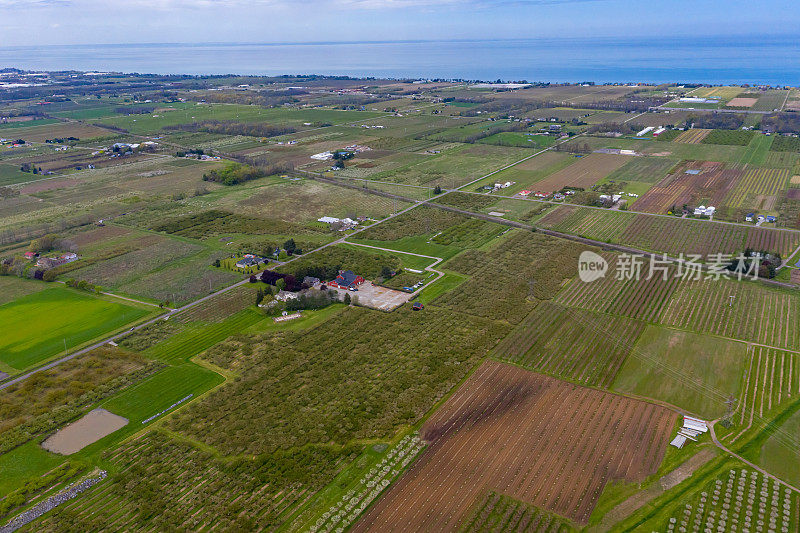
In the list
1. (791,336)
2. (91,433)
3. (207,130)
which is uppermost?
(207,130)

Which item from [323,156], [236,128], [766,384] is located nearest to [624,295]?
[766,384]

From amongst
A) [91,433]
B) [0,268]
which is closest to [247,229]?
[0,268]

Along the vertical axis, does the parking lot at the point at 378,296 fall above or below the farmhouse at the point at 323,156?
below

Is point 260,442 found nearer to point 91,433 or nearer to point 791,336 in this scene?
point 91,433

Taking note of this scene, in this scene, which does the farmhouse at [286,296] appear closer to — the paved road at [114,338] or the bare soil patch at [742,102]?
the paved road at [114,338]

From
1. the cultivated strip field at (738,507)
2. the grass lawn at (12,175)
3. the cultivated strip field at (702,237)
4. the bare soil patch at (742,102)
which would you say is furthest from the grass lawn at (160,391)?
the bare soil patch at (742,102)

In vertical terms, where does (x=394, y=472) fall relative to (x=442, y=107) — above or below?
below

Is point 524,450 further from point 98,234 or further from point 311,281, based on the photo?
point 98,234
